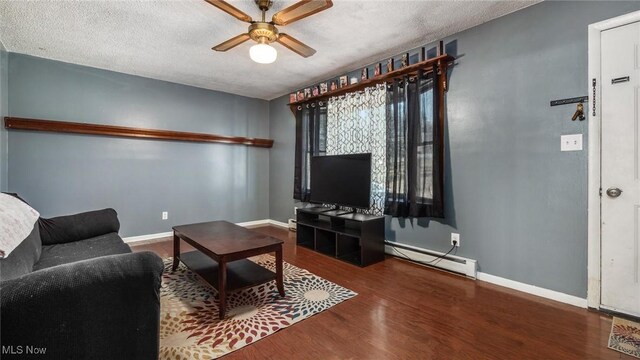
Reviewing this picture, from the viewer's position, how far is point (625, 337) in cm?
170

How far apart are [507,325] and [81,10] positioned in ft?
13.3

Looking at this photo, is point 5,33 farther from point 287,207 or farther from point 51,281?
point 287,207

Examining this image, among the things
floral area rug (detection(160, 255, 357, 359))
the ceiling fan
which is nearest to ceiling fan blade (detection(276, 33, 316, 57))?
the ceiling fan

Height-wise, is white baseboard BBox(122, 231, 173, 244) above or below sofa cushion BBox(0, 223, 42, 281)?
below

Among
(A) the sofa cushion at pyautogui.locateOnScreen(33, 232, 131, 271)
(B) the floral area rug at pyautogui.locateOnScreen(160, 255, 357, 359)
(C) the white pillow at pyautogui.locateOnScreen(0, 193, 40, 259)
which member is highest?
(C) the white pillow at pyautogui.locateOnScreen(0, 193, 40, 259)

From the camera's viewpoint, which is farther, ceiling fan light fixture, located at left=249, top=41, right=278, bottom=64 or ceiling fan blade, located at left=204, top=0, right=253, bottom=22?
ceiling fan light fixture, located at left=249, top=41, right=278, bottom=64

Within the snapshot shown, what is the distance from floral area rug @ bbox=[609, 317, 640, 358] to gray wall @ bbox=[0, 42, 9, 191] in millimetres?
5381

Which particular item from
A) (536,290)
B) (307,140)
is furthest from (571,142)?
(307,140)

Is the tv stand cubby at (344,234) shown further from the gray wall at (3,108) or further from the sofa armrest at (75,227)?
the gray wall at (3,108)

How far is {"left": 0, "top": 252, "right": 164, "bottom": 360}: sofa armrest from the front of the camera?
93 centimetres

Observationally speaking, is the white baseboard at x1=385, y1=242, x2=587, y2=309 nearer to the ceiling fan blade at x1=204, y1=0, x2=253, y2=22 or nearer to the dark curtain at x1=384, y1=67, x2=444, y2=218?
the dark curtain at x1=384, y1=67, x2=444, y2=218

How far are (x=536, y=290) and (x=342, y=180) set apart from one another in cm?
208

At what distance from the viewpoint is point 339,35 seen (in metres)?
2.77

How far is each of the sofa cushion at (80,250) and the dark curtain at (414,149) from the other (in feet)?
8.37
